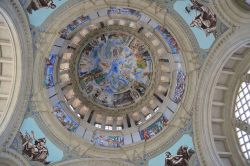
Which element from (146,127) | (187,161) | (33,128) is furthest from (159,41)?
(33,128)

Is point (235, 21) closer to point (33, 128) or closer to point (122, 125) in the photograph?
point (122, 125)

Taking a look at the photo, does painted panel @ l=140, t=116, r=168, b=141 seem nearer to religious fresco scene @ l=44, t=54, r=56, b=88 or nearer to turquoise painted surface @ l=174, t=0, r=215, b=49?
turquoise painted surface @ l=174, t=0, r=215, b=49

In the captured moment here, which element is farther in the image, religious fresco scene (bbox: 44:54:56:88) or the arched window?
religious fresco scene (bbox: 44:54:56:88)

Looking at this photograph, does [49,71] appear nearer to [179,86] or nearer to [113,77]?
[113,77]

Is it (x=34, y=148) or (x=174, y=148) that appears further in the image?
(x=174, y=148)

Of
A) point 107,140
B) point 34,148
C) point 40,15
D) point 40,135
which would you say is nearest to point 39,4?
point 40,15

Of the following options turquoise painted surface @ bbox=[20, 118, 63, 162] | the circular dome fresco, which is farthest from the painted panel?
turquoise painted surface @ bbox=[20, 118, 63, 162]
